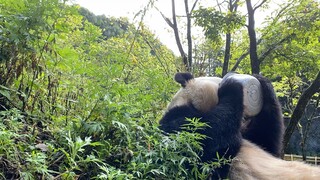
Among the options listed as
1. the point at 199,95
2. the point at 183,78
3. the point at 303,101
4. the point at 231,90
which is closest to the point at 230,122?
the point at 231,90

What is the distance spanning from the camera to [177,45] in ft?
33.7

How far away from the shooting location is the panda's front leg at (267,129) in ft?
9.16

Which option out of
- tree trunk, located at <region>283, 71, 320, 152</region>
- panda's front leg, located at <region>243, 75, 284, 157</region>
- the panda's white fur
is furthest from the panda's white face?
tree trunk, located at <region>283, 71, 320, 152</region>

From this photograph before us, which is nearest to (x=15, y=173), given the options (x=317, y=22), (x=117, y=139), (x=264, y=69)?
(x=117, y=139)

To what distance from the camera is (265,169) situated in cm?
220

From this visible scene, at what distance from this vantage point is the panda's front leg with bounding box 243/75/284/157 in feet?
9.16

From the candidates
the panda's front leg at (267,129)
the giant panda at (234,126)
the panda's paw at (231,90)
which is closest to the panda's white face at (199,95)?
the giant panda at (234,126)

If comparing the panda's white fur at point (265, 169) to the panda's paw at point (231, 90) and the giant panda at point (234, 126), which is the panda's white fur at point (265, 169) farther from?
the panda's paw at point (231, 90)

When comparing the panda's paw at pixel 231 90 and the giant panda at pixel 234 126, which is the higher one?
the panda's paw at pixel 231 90

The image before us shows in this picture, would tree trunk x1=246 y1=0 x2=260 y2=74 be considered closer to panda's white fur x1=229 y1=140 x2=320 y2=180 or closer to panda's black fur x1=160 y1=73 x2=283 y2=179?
panda's black fur x1=160 y1=73 x2=283 y2=179

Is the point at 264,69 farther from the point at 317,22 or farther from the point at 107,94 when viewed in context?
the point at 107,94

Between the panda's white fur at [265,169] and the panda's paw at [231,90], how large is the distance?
0.35 metres

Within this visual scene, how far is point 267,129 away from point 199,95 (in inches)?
23.9

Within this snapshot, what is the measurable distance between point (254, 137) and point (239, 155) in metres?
0.60
